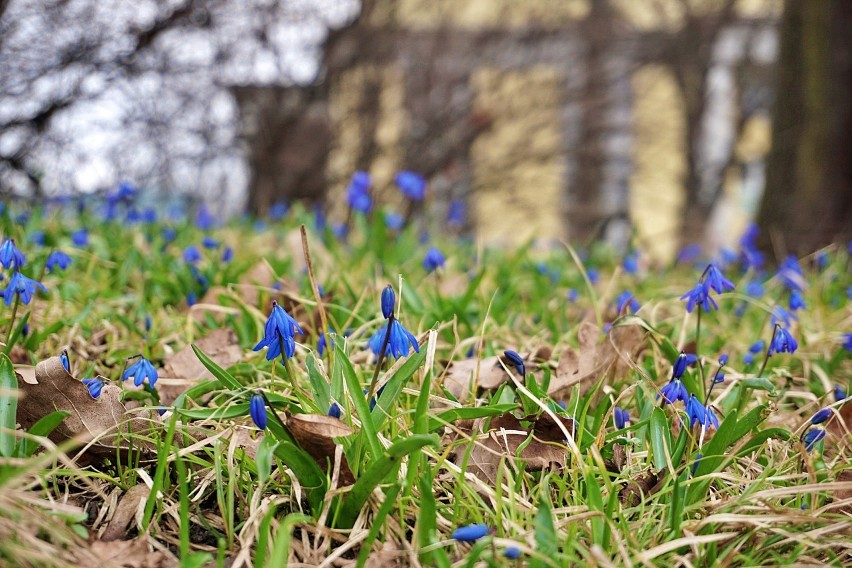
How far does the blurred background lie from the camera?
4.79 meters

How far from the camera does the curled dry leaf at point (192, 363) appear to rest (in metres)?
2.04

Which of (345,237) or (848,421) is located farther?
(345,237)

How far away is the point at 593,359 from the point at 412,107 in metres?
5.54

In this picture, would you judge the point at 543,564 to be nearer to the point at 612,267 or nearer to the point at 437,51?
the point at 612,267

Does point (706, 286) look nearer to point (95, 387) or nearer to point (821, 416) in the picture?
point (821, 416)

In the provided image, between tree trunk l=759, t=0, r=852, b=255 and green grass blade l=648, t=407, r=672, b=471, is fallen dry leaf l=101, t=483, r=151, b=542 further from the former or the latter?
tree trunk l=759, t=0, r=852, b=255

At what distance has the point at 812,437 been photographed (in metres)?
1.86

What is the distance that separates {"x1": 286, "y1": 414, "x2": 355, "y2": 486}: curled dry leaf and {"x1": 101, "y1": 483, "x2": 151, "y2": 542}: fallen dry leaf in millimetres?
339

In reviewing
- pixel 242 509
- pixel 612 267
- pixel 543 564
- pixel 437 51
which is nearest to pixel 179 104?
pixel 437 51

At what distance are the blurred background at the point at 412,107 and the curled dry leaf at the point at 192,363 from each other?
72.6 inches

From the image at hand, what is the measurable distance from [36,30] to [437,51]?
3775mm

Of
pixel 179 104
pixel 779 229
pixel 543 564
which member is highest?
pixel 179 104

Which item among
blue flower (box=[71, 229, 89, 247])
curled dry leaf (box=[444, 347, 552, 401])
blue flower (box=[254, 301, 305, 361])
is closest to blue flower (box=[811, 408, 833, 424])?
curled dry leaf (box=[444, 347, 552, 401])

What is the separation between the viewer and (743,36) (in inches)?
490
